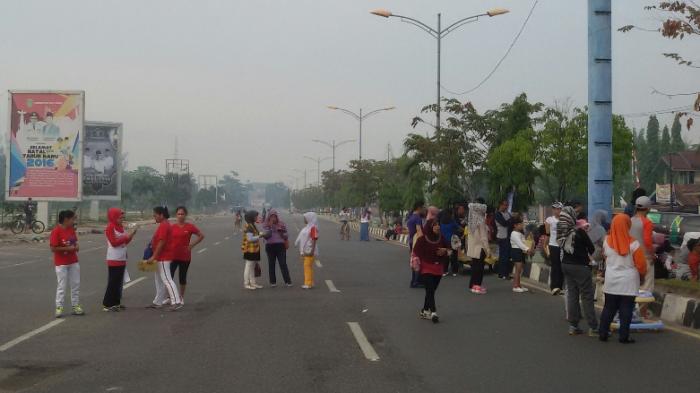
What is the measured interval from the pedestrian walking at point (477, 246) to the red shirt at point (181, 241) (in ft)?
18.0

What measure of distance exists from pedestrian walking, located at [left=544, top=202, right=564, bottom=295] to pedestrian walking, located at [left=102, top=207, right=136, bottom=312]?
6631mm

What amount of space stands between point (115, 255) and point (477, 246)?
674cm

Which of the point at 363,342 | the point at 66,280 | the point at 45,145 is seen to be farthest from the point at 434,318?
the point at 45,145

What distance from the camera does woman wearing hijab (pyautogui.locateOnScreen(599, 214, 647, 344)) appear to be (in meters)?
8.58

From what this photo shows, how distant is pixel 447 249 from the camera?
1021cm

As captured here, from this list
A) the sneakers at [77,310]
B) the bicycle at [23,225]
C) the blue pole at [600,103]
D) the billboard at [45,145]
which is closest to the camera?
the sneakers at [77,310]

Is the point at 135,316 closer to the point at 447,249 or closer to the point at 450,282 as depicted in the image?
the point at 447,249

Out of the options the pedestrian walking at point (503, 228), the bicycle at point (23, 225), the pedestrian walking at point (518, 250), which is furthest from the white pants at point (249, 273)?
the bicycle at point (23, 225)

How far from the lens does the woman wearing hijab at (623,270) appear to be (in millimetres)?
8578

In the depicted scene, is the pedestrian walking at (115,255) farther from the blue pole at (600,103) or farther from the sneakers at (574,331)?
the blue pole at (600,103)

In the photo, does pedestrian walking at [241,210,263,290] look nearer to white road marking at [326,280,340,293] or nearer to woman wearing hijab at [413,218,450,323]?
white road marking at [326,280,340,293]

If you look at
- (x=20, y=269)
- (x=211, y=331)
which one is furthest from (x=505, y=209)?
(x=20, y=269)

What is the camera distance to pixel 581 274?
30.4 feet

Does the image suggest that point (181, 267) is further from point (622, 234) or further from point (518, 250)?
point (622, 234)
